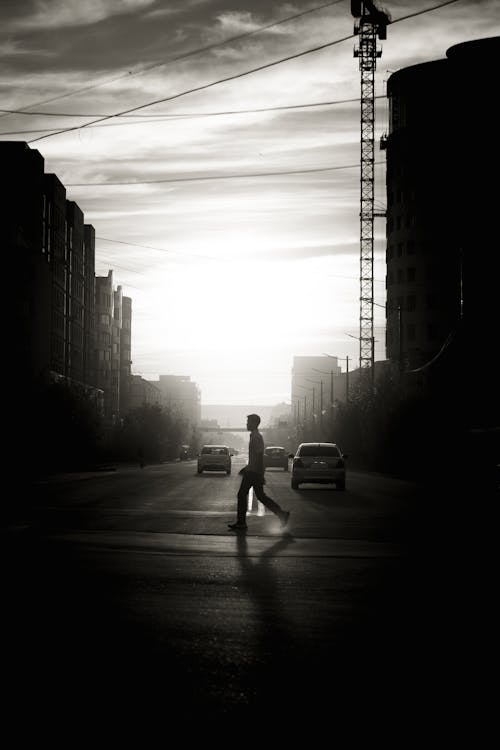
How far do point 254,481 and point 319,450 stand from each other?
2046 cm

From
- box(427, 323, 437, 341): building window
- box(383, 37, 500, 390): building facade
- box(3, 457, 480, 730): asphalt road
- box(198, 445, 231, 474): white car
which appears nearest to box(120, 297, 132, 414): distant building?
box(383, 37, 500, 390): building facade

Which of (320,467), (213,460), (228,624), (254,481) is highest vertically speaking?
(254,481)

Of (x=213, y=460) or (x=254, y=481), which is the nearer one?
(x=254, y=481)

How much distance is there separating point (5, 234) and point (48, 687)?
7696 centimetres

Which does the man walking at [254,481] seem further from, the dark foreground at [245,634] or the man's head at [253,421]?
the dark foreground at [245,634]

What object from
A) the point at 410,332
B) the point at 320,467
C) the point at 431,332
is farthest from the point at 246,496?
the point at 410,332

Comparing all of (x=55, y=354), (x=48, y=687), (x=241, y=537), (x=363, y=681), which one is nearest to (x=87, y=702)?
(x=48, y=687)

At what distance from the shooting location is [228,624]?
9.01m

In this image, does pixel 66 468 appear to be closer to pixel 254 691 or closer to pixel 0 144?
pixel 0 144

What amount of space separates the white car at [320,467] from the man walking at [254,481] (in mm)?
18924

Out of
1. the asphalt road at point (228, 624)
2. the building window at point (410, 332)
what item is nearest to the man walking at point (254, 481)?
the asphalt road at point (228, 624)

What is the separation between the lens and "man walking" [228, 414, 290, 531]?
20297mm

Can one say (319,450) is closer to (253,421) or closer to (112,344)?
(253,421)

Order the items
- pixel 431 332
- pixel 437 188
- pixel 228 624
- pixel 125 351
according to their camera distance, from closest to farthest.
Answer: pixel 228 624, pixel 431 332, pixel 437 188, pixel 125 351
